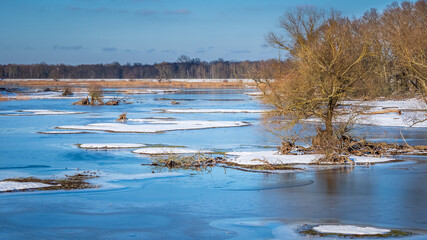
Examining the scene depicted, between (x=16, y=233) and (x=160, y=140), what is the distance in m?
16.2

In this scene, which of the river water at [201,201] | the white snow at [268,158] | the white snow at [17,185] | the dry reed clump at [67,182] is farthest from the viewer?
the white snow at [268,158]

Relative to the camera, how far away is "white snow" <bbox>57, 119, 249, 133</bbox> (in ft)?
105

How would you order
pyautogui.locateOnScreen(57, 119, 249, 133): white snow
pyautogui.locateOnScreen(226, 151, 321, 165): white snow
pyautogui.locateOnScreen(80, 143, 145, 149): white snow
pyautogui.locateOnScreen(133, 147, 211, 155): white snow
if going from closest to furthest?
pyautogui.locateOnScreen(226, 151, 321, 165): white snow
pyautogui.locateOnScreen(133, 147, 211, 155): white snow
pyautogui.locateOnScreen(80, 143, 145, 149): white snow
pyautogui.locateOnScreen(57, 119, 249, 133): white snow

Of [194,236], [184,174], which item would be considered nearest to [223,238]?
[194,236]

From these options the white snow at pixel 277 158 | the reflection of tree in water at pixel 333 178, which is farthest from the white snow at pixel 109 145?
the reflection of tree in water at pixel 333 178

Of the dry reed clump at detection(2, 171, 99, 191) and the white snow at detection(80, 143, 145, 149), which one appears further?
the white snow at detection(80, 143, 145, 149)

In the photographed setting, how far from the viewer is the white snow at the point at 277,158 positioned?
779 inches

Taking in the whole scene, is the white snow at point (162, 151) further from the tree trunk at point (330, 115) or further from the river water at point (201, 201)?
the tree trunk at point (330, 115)

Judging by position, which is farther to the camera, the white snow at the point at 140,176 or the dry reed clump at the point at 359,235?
the white snow at the point at 140,176

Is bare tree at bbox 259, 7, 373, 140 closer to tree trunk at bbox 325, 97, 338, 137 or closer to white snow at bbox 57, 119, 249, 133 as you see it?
tree trunk at bbox 325, 97, 338, 137

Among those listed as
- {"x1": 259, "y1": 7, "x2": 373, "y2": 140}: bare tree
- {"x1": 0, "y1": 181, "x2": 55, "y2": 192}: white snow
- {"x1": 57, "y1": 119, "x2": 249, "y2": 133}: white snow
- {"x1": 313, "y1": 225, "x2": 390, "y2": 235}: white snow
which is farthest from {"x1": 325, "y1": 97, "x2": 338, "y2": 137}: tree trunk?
{"x1": 57, "y1": 119, "x2": 249, "y2": 133}: white snow

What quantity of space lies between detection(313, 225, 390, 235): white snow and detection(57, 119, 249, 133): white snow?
21.0m

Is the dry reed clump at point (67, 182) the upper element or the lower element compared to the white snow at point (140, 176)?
upper

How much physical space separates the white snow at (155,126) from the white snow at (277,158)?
1141 cm
